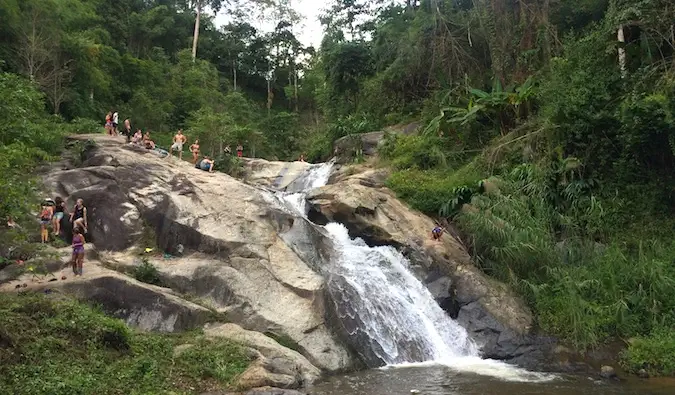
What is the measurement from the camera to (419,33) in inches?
1063

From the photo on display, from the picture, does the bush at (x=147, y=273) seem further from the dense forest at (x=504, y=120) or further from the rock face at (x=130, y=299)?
the dense forest at (x=504, y=120)

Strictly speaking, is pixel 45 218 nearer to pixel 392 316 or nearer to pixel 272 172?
pixel 392 316

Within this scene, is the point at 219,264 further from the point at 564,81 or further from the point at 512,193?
the point at 564,81

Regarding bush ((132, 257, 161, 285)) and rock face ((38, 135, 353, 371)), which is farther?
bush ((132, 257, 161, 285))

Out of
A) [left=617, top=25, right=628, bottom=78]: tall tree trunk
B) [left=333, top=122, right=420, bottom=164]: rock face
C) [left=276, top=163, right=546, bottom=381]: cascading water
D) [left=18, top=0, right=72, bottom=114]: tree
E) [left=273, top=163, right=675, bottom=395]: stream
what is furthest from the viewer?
[left=333, top=122, right=420, bottom=164]: rock face

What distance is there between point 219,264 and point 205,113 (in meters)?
16.9

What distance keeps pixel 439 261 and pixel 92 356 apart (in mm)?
9517

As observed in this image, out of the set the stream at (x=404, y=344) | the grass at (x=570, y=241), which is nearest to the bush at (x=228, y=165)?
the grass at (x=570, y=241)

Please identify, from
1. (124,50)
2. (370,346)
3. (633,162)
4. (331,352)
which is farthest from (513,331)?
(124,50)

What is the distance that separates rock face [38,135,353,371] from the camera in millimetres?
12602

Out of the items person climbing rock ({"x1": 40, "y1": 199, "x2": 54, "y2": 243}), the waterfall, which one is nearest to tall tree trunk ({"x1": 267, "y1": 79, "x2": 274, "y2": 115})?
the waterfall

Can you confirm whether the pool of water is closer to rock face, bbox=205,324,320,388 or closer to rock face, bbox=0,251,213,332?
rock face, bbox=205,324,320,388

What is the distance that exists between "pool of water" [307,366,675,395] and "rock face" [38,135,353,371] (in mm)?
1097

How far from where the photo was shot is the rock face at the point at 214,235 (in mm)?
12602
